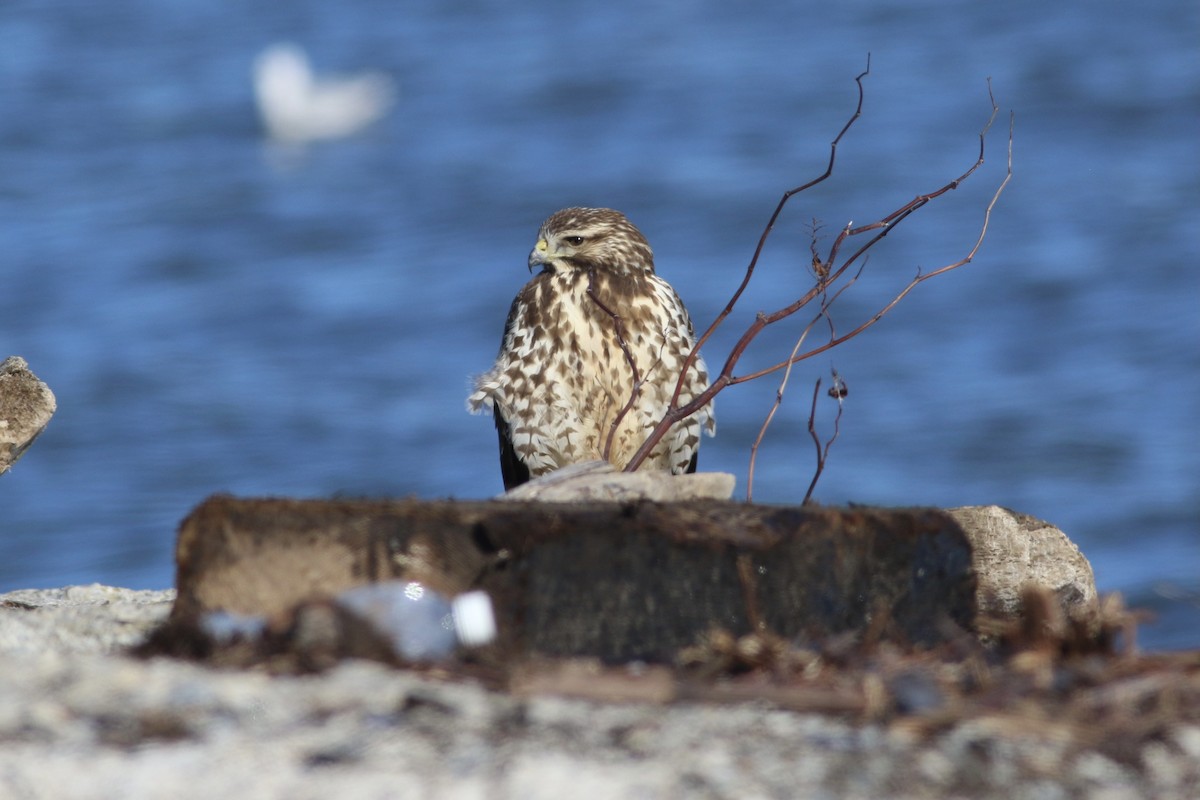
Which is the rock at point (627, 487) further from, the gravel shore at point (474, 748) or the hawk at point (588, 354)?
the hawk at point (588, 354)

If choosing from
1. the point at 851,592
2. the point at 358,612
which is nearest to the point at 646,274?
the point at 851,592

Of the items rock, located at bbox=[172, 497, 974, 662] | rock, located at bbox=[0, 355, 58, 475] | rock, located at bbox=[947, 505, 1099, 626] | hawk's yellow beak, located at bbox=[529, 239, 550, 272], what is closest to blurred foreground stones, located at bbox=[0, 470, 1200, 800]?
rock, located at bbox=[172, 497, 974, 662]

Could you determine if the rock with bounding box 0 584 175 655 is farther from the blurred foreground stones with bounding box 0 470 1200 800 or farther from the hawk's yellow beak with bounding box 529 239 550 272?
the hawk's yellow beak with bounding box 529 239 550 272

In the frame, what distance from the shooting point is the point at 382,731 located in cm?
223

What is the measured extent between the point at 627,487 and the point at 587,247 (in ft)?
7.29

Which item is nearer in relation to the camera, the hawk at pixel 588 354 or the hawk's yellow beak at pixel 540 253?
the hawk at pixel 588 354

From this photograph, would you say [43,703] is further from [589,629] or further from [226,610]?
[589,629]

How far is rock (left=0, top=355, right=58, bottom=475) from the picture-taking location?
13.7 feet

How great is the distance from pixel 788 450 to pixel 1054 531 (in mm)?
17580

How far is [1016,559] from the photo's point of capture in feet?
12.8

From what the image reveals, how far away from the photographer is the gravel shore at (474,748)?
6.90 feet

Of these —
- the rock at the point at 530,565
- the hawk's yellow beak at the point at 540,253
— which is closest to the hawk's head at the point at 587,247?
the hawk's yellow beak at the point at 540,253

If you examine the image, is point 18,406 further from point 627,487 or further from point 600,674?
point 600,674

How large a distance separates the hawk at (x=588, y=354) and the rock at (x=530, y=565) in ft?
8.03
